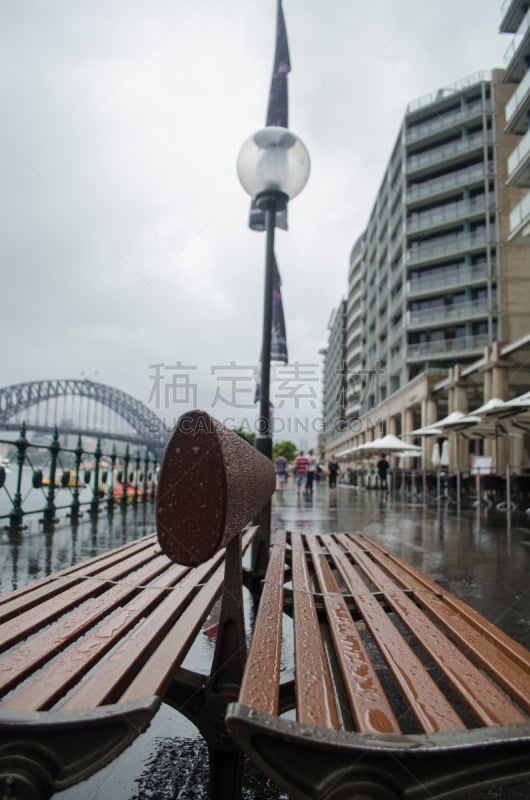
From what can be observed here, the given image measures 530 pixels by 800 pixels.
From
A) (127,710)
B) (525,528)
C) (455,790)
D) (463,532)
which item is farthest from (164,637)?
(525,528)

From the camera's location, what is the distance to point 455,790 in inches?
40.4

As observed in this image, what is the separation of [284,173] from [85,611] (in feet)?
14.6

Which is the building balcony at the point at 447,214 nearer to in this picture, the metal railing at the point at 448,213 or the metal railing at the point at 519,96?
the metal railing at the point at 448,213

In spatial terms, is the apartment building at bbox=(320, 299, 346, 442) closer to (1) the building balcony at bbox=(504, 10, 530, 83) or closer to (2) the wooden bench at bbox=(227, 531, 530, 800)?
(1) the building balcony at bbox=(504, 10, 530, 83)

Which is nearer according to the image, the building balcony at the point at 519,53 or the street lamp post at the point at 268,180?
the street lamp post at the point at 268,180

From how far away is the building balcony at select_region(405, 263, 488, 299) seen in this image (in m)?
41.9

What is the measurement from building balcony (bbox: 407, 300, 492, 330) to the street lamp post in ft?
129

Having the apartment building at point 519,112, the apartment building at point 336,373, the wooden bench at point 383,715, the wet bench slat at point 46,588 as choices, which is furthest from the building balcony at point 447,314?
the wooden bench at point 383,715

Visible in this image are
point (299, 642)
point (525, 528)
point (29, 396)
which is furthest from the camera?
point (29, 396)

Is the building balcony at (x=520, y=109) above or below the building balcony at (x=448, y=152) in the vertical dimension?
below

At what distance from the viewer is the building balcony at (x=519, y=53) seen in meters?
24.2

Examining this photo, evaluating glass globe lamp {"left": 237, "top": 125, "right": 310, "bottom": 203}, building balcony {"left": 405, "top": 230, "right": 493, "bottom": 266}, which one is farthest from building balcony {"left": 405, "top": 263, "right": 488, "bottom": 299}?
glass globe lamp {"left": 237, "top": 125, "right": 310, "bottom": 203}

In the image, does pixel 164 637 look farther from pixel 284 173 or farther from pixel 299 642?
pixel 284 173

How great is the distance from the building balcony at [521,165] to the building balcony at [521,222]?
3.88 ft
